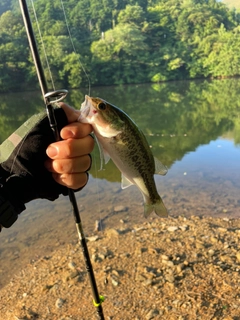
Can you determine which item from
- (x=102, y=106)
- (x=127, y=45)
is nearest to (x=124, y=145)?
(x=102, y=106)

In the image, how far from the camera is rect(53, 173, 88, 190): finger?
6.59 ft

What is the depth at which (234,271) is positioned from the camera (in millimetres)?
4391

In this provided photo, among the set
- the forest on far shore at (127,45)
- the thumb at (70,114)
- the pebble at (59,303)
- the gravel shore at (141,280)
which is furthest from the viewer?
the forest on far shore at (127,45)

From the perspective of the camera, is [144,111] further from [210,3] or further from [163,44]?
[210,3]

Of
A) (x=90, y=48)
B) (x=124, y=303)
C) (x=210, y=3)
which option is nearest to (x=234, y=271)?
(x=124, y=303)

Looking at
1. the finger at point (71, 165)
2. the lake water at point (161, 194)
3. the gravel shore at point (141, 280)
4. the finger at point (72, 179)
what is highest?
the finger at point (71, 165)

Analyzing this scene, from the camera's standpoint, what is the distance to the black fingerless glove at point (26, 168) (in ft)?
6.57

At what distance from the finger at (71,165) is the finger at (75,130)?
0.16m

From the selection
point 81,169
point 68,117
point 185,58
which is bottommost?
point 185,58

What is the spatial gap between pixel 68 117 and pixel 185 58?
196 ft

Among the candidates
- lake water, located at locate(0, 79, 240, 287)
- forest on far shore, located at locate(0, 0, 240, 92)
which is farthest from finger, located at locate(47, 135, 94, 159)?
forest on far shore, located at locate(0, 0, 240, 92)

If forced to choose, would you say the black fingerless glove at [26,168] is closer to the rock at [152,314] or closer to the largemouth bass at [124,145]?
the largemouth bass at [124,145]

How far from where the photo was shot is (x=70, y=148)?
6.20 feet

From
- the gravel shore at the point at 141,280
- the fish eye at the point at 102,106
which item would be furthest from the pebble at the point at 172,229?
the fish eye at the point at 102,106
